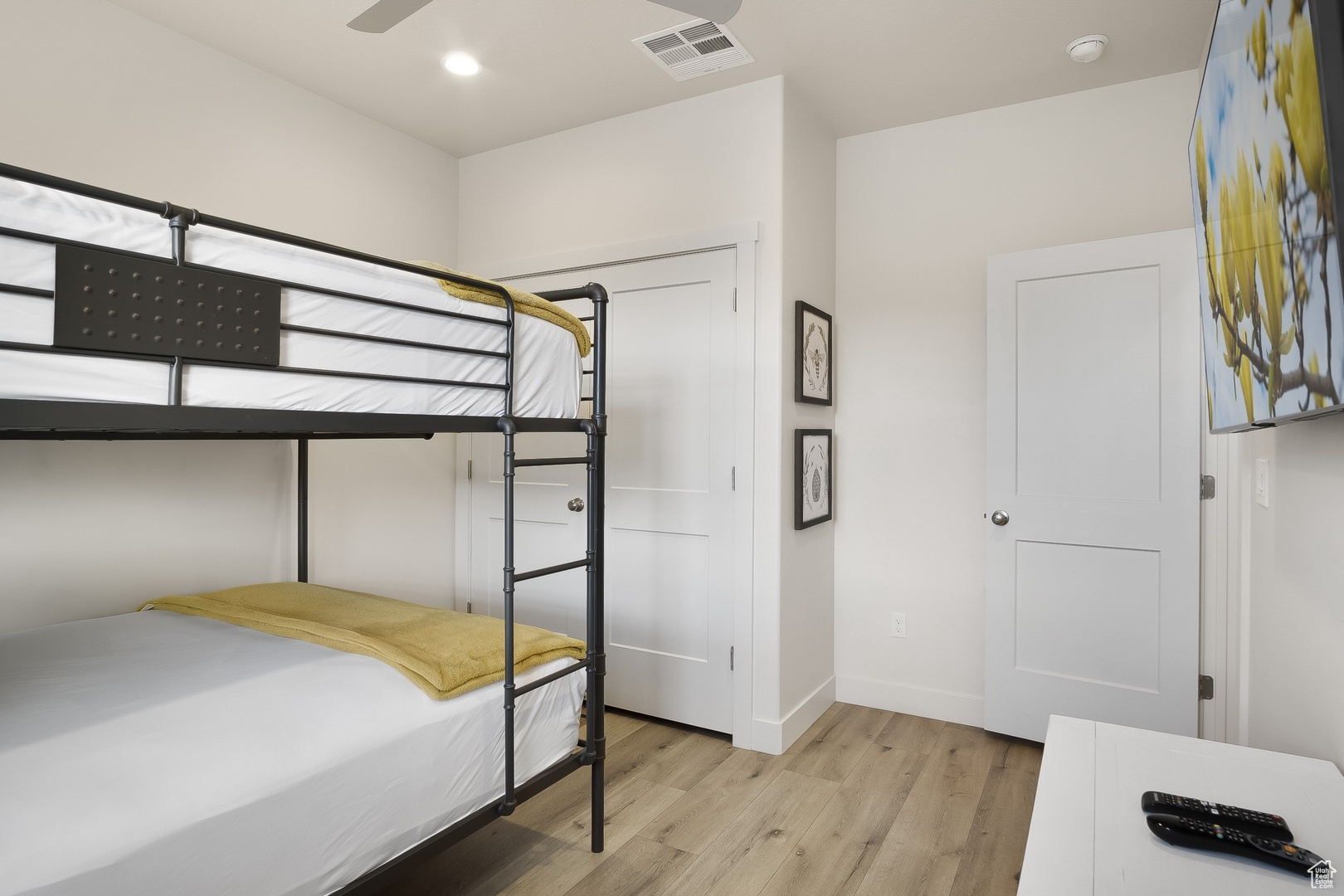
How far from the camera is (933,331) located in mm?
3154

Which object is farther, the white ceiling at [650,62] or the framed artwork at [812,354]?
the framed artwork at [812,354]

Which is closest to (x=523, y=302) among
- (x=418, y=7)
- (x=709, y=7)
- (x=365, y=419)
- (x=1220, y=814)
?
(x=365, y=419)

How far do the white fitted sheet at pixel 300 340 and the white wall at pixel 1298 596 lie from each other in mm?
1590

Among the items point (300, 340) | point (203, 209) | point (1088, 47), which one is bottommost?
point (300, 340)

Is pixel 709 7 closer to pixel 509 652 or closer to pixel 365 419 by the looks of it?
pixel 365 419

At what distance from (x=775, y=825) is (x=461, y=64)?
2.83 metres

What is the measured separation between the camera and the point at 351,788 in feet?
4.57

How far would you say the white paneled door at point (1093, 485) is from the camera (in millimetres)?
2576

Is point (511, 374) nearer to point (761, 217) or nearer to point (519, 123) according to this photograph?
point (761, 217)

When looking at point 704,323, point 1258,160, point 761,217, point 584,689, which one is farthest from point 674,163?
point 1258,160

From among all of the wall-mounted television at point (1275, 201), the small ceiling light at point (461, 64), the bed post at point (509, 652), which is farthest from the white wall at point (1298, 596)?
the small ceiling light at point (461, 64)

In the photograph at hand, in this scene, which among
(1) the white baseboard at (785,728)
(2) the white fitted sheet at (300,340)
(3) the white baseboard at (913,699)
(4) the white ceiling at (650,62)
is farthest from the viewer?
(3) the white baseboard at (913,699)

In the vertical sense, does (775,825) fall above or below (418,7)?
below

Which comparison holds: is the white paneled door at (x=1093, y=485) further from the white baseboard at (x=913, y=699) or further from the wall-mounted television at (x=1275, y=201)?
the wall-mounted television at (x=1275, y=201)
